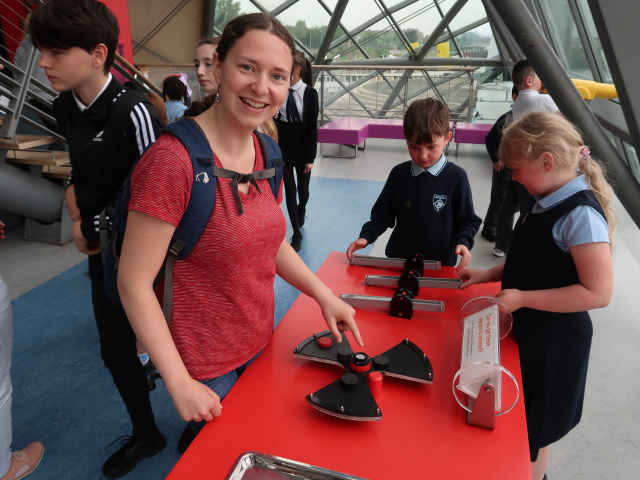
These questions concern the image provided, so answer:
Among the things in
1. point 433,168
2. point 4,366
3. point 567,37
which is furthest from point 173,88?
point 567,37

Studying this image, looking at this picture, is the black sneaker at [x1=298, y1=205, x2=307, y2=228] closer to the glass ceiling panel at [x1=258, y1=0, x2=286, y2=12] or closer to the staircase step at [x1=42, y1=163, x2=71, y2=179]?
the staircase step at [x1=42, y1=163, x2=71, y2=179]

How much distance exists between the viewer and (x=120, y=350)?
167 centimetres

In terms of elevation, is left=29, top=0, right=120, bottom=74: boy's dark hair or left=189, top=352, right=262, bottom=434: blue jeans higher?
left=29, top=0, right=120, bottom=74: boy's dark hair

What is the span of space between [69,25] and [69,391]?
6.03 ft

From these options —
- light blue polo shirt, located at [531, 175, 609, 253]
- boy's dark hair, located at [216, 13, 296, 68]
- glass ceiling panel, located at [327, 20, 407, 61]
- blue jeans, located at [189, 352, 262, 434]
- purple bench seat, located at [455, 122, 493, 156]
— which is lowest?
blue jeans, located at [189, 352, 262, 434]

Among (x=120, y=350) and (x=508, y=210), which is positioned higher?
(x=508, y=210)

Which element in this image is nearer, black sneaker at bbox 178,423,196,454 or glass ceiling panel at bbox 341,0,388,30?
black sneaker at bbox 178,423,196,454

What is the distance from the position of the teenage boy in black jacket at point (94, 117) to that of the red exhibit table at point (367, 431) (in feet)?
2.47

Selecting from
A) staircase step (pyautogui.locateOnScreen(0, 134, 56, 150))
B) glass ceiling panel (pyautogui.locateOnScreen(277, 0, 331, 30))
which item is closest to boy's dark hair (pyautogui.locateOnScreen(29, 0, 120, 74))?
staircase step (pyautogui.locateOnScreen(0, 134, 56, 150))

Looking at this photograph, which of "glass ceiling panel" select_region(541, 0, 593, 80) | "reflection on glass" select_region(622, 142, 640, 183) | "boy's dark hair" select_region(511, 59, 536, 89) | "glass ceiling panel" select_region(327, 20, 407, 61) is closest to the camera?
"reflection on glass" select_region(622, 142, 640, 183)

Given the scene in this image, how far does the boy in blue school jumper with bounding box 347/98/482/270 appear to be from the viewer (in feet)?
6.41

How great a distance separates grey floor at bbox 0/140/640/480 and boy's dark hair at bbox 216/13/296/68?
1.65m

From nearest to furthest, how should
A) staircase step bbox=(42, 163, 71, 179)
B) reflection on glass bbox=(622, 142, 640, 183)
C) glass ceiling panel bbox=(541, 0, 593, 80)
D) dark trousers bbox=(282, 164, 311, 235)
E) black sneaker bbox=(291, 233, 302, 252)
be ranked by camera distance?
reflection on glass bbox=(622, 142, 640, 183)
dark trousers bbox=(282, 164, 311, 235)
black sneaker bbox=(291, 233, 302, 252)
staircase step bbox=(42, 163, 71, 179)
glass ceiling panel bbox=(541, 0, 593, 80)

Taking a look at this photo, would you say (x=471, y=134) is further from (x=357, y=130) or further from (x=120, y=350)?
(x=120, y=350)
